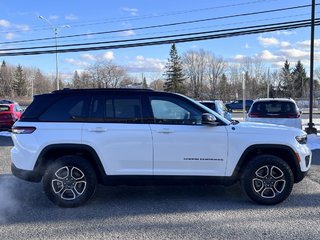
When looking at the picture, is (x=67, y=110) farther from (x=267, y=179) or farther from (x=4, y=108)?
(x=4, y=108)

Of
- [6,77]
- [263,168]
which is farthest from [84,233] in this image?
[6,77]

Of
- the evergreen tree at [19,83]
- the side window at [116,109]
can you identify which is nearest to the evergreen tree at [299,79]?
the evergreen tree at [19,83]

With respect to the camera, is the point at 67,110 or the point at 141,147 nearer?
the point at 141,147

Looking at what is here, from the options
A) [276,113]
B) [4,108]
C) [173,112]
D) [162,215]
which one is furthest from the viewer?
[4,108]

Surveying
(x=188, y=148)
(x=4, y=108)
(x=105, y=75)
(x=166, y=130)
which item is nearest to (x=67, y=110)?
(x=166, y=130)

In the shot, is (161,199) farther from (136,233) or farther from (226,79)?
(226,79)

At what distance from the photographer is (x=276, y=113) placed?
12.4 m

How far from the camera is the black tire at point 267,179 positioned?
6000mm

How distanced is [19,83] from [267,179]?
11158cm

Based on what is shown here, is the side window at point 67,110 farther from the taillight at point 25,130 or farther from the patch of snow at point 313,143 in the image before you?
the patch of snow at point 313,143

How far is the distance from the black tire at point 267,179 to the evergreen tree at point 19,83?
111 meters

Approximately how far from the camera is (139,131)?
592 centimetres

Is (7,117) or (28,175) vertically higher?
(7,117)

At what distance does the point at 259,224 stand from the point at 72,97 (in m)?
3.30
